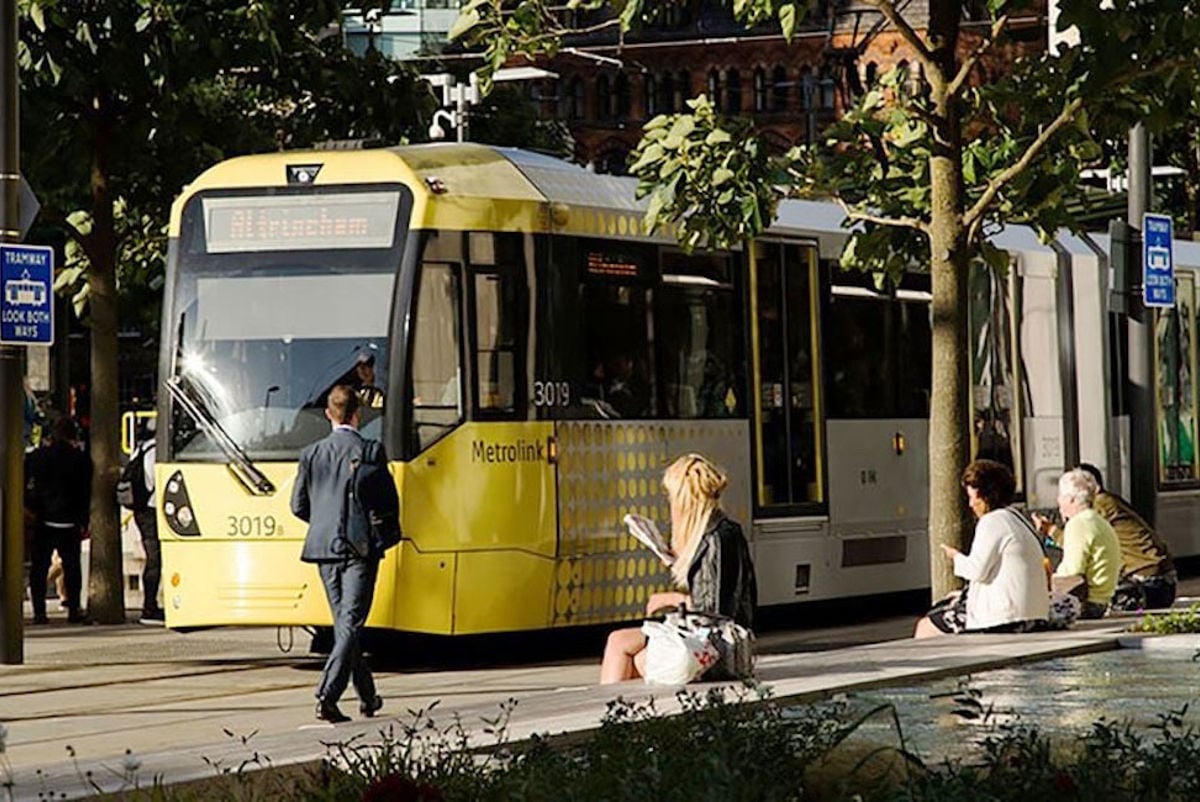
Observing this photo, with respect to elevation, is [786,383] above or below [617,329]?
below

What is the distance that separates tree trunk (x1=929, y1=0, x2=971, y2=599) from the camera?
63.4 ft

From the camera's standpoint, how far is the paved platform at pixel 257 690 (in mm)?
11727

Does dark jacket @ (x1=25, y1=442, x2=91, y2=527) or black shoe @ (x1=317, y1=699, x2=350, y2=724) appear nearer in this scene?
black shoe @ (x1=317, y1=699, x2=350, y2=724)

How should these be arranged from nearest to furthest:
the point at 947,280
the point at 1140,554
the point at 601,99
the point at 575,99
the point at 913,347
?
the point at 947,280 < the point at 1140,554 < the point at 913,347 < the point at 601,99 < the point at 575,99

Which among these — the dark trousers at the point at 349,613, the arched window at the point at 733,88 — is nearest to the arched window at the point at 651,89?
the arched window at the point at 733,88

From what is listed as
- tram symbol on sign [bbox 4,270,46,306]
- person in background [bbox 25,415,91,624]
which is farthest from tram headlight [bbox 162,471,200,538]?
person in background [bbox 25,415,91,624]

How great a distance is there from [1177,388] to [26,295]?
529 inches

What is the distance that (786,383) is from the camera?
76.1ft

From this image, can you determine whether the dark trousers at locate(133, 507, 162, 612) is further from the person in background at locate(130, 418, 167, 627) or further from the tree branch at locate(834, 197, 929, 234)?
the tree branch at locate(834, 197, 929, 234)

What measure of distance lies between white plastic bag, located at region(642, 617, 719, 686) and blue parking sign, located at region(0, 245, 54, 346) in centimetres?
A: 674

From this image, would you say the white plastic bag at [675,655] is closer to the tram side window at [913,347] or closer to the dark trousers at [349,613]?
the dark trousers at [349,613]

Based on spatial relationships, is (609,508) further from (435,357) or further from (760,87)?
(760,87)

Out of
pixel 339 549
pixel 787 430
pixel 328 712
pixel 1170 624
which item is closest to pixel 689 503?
pixel 339 549

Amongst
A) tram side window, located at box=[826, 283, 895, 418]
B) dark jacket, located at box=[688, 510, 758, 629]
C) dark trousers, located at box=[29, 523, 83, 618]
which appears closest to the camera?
dark jacket, located at box=[688, 510, 758, 629]
